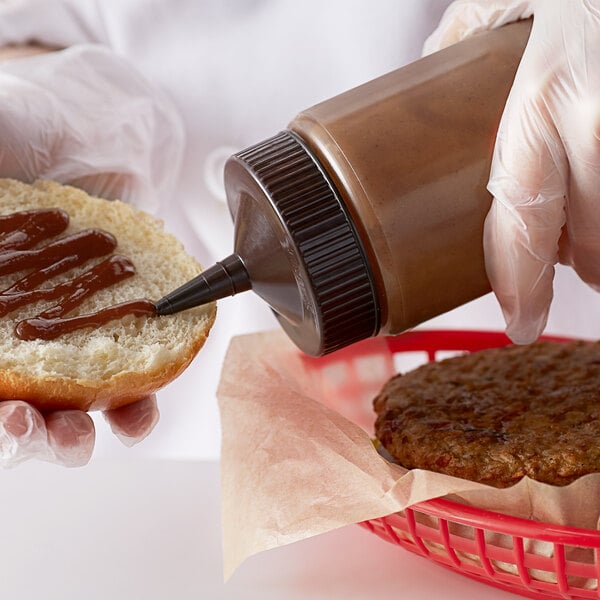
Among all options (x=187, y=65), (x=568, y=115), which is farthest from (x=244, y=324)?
(x=568, y=115)

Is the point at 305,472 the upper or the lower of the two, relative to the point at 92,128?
lower

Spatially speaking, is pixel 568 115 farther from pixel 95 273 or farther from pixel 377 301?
pixel 95 273

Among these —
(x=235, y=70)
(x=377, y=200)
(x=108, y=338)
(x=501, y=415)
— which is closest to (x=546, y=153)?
(x=377, y=200)

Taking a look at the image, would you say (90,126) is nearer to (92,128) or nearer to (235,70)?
(92,128)

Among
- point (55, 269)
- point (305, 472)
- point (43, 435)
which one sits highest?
point (55, 269)

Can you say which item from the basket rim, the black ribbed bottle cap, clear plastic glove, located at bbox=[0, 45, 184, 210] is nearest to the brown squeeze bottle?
the black ribbed bottle cap

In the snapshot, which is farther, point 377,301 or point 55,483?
point 55,483
